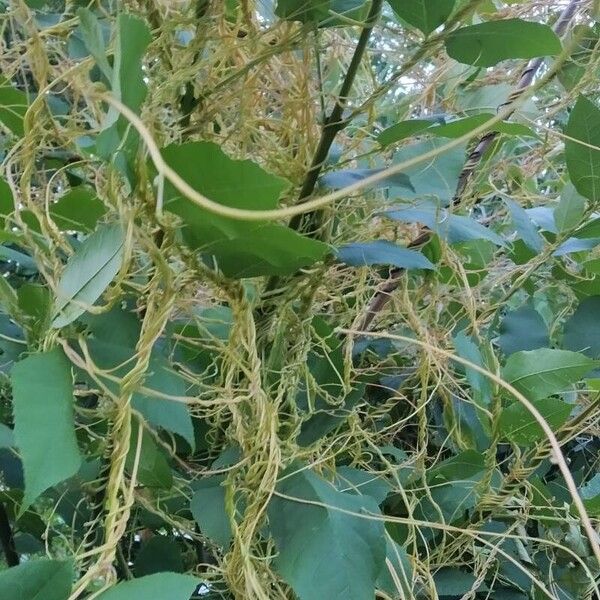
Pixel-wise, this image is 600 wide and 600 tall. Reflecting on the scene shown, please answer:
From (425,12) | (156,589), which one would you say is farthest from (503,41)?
(156,589)

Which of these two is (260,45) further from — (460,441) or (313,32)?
(460,441)

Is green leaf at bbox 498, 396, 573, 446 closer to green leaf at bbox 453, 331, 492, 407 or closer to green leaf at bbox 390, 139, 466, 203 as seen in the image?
green leaf at bbox 453, 331, 492, 407

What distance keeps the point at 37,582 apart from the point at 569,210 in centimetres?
37

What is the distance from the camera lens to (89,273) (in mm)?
253

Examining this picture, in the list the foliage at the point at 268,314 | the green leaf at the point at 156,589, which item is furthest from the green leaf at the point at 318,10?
the green leaf at the point at 156,589

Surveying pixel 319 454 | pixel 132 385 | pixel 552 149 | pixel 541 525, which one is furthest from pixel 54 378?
pixel 552 149

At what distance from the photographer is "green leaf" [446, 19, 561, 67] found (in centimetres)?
31

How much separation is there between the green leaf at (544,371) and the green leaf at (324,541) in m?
0.11

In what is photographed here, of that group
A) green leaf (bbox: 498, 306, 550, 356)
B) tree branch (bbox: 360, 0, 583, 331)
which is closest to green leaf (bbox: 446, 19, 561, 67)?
tree branch (bbox: 360, 0, 583, 331)

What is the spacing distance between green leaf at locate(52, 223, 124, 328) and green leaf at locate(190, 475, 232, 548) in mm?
113

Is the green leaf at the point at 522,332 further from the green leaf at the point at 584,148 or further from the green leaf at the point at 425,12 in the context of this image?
the green leaf at the point at 425,12

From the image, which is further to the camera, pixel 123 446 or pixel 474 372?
pixel 474 372

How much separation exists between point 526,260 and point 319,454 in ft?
0.72

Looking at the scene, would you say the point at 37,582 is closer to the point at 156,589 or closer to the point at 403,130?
the point at 156,589
